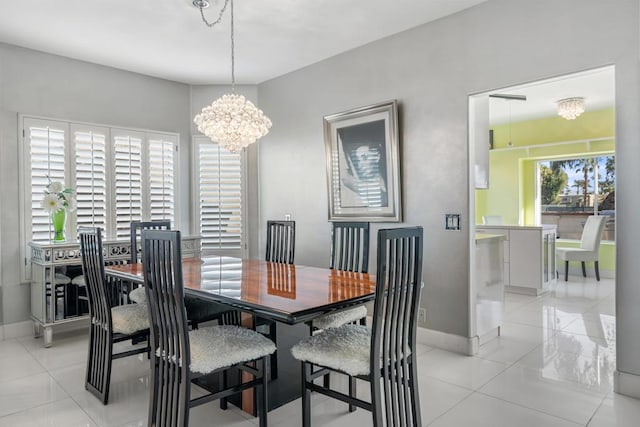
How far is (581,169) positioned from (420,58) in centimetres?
504

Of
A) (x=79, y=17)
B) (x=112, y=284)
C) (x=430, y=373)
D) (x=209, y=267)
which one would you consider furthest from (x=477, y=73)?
(x=112, y=284)

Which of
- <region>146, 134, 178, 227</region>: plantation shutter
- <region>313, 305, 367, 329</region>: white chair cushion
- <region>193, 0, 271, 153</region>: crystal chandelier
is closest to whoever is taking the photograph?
<region>313, 305, 367, 329</region>: white chair cushion

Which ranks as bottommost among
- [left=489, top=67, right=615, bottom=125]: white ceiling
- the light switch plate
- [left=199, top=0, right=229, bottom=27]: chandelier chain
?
the light switch plate

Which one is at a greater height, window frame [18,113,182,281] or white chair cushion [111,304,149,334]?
window frame [18,113,182,281]

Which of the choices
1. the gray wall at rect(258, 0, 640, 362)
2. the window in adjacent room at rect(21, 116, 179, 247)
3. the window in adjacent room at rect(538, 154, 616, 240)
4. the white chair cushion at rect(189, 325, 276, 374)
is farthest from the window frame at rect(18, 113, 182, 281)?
the window in adjacent room at rect(538, 154, 616, 240)

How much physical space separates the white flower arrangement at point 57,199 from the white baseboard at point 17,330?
1130 millimetres

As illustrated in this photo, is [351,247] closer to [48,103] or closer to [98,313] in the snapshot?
[98,313]

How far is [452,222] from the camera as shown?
3.44 metres

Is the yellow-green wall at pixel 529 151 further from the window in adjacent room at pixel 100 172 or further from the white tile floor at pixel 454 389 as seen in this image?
the window in adjacent room at pixel 100 172

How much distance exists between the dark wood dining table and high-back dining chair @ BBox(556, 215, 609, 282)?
5115 mm

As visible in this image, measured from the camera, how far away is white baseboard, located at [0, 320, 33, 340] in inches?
153

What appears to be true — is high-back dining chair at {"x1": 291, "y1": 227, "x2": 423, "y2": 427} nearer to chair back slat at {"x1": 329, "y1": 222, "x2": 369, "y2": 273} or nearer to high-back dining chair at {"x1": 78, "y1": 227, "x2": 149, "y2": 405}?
chair back slat at {"x1": 329, "y1": 222, "x2": 369, "y2": 273}

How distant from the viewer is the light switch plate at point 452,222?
134 inches

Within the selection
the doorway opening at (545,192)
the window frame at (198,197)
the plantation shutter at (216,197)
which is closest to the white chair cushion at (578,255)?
the doorway opening at (545,192)
